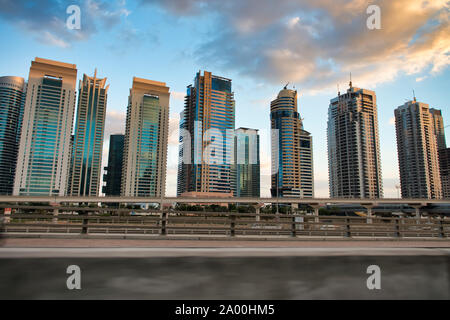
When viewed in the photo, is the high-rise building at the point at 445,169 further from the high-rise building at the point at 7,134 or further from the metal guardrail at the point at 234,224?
the high-rise building at the point at 7,134

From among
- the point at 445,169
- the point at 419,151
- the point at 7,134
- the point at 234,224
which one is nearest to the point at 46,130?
the point at 7,134

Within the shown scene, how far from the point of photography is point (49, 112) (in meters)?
174

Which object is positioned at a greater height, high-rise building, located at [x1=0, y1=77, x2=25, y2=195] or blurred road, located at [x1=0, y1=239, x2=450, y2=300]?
high-rise building, located at [x1=0, y1=77, x2=25, y2=195]

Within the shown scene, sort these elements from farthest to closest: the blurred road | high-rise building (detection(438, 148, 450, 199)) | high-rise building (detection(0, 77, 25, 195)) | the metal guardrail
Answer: high-rise building (detection(0, 77, 25, 195))
high-rise building (detection(438, 148, 450, 199))
the metal guardrail
the blurred road

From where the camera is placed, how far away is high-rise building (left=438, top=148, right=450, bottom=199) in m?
174

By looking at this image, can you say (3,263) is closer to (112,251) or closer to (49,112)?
(112,251)

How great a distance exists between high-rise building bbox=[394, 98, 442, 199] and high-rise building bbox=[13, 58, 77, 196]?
209401mm

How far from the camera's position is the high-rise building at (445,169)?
6841 inches

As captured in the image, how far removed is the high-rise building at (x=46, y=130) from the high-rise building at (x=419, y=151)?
8244 inches

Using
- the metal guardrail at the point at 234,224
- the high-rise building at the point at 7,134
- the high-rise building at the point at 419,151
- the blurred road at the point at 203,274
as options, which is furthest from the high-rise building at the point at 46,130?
the high-rise building at the point at 419,151

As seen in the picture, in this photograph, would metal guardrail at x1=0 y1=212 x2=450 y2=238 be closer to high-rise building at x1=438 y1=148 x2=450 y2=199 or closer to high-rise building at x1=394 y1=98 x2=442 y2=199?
high-rise building at x1=394 y1=98 x2=442 y2=199

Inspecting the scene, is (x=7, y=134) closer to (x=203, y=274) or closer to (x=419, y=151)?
(x=203, y=274)

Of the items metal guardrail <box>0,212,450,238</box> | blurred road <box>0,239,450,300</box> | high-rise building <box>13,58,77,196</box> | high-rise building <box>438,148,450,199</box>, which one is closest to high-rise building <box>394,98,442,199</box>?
high-rise building <box>438,148,450,199</box>
